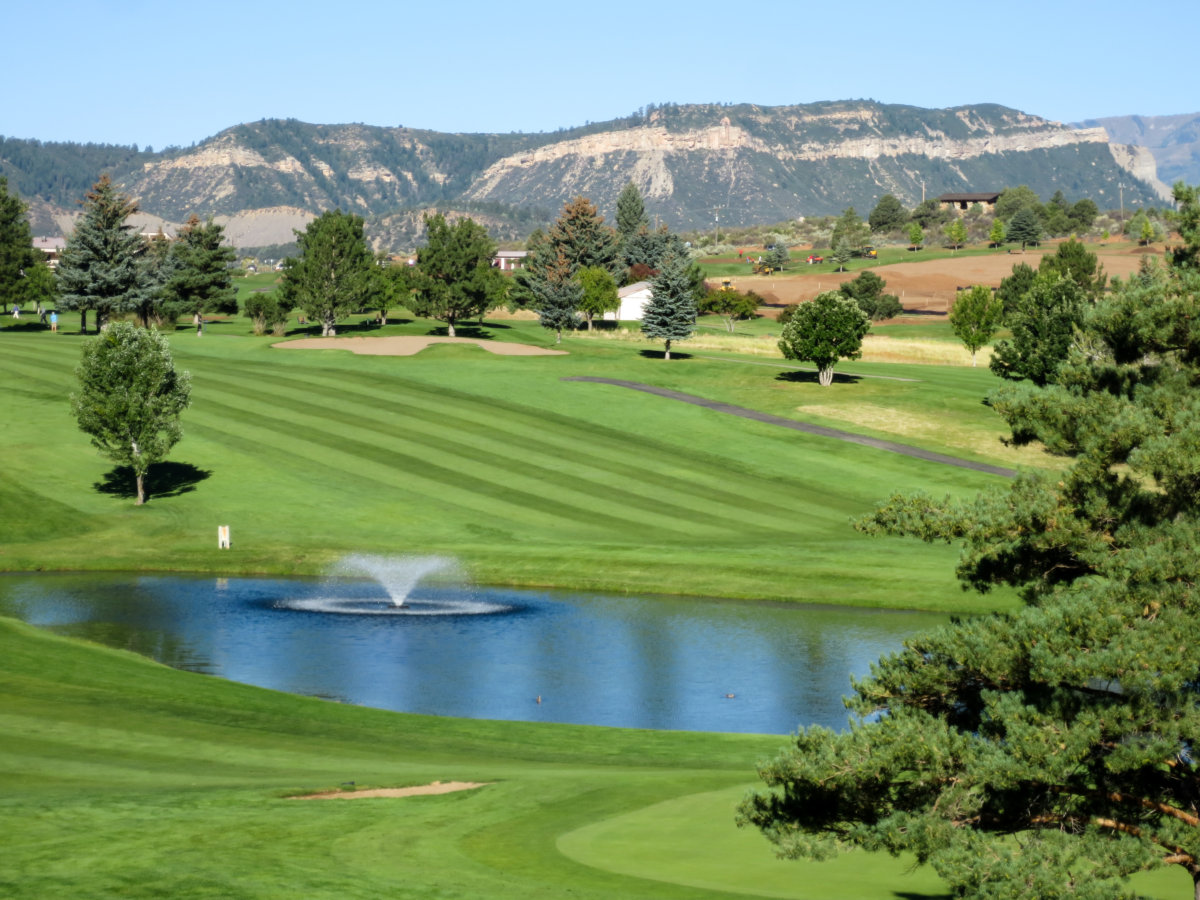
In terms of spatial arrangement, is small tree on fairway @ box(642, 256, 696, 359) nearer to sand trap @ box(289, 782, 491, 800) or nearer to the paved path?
the paved path

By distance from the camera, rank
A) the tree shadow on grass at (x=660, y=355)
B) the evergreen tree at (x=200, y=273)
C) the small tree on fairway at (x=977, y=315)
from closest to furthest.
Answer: the tree shadow on grass at (x=660, y=355) < the small tree on fairway at (x=977, y=315) < the evergreen tree at (x=200, y=273)

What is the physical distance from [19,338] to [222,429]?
135ft

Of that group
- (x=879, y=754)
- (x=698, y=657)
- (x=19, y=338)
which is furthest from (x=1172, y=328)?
(x=19, y=338)

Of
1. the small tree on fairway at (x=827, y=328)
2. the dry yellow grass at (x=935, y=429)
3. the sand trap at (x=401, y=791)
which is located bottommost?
the sand trap at (x=401, y=791)

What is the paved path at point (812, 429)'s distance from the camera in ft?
235

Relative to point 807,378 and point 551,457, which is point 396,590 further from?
point 807,378

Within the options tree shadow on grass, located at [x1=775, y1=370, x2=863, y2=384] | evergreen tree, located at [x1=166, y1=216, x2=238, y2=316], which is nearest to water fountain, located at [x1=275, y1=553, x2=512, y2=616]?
tree shadow on grass, located at [x1=775, y1=370, x2=863, y2=384]

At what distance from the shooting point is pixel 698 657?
40.3 metres

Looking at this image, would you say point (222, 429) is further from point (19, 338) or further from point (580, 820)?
point (580, 820)

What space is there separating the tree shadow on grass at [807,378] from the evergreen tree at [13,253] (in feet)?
253

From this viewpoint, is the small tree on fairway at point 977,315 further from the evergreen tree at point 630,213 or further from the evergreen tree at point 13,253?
the evergreen tree at point 13,253

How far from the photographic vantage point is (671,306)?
10562 centimetres

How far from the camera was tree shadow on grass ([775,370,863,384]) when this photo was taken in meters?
94.8

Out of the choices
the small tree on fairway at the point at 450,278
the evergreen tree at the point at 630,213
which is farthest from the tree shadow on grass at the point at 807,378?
the evergreen tree at the point at 630,213
